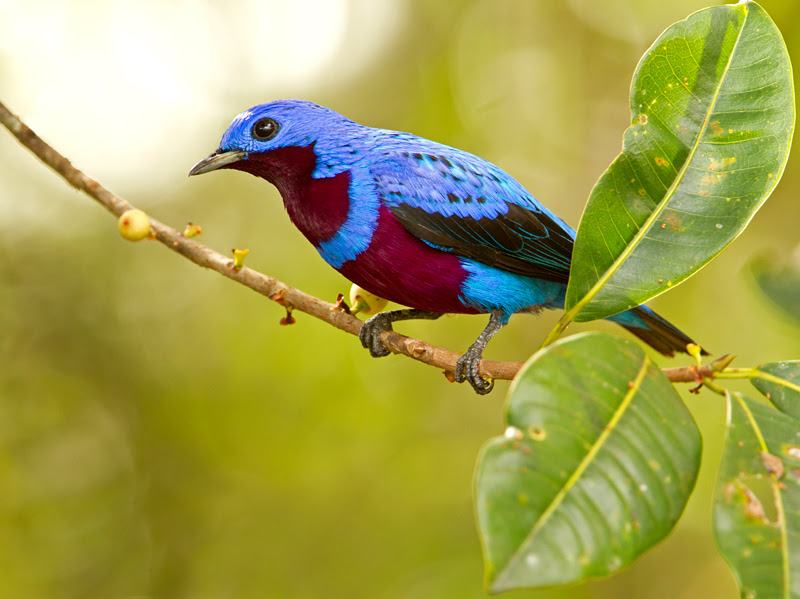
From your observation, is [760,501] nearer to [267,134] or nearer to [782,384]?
[782,384]

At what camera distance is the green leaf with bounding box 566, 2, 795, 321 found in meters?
2.13

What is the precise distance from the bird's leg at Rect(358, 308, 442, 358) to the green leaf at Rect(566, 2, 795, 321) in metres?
1.32

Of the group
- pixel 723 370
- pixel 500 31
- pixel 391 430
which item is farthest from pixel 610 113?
pixel 723 370

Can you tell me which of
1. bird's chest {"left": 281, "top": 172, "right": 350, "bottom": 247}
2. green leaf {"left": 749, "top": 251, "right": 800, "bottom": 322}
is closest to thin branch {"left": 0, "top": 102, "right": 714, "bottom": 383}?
bird's chest {"left": 281, "top": 172, "right": 350, "bottom": 247}

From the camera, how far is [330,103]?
350 inches

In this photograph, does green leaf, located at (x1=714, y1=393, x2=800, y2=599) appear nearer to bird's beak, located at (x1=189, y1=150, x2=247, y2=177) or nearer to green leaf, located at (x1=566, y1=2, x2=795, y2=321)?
green leaf, located at (x1=566, y1=2, x2=795, y2=321)

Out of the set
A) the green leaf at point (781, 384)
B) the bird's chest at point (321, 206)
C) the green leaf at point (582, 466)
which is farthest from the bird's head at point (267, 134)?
the green leaf at point (781, 384)

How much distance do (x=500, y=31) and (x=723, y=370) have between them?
24.9ft

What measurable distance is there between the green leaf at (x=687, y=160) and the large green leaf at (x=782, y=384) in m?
0.37

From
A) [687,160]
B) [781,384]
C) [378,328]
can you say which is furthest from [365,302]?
[781,384]

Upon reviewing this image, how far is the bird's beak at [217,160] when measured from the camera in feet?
11.0

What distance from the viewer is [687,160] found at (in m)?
2.23

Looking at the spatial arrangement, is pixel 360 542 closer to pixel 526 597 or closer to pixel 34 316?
pixel 526 597

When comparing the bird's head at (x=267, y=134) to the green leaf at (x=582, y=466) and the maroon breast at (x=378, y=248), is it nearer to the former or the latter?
the maroon breast at (x=378, y=248)
